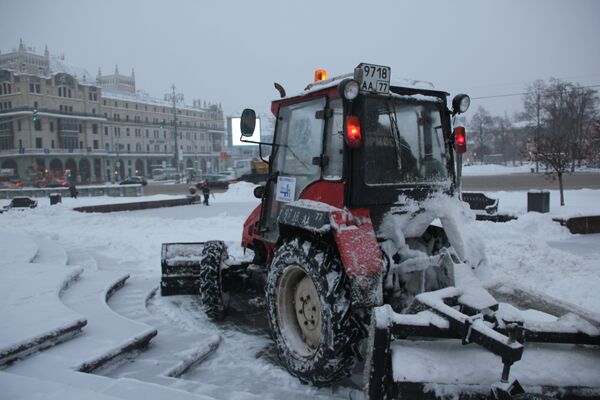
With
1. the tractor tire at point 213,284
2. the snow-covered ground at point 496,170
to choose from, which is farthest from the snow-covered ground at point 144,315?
the snow-covered ground at point 496,170

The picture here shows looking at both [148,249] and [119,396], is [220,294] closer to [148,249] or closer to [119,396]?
[119,396]

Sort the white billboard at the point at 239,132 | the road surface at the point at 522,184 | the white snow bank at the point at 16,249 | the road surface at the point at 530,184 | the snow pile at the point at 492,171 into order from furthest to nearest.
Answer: the snow pile at the point at 492,171
the road surface at the point at 522,184
the road surface at the point at 530,184
the white snow bank at the point at 16,249
the white billboard at the point at 239,132

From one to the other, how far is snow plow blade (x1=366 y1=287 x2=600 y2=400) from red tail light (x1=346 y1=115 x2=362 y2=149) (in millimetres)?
1336

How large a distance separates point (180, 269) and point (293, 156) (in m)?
2.73

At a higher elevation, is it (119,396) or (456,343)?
(456,343)

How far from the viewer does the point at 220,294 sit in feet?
17.2

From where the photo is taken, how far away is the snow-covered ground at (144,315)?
3.57 metres

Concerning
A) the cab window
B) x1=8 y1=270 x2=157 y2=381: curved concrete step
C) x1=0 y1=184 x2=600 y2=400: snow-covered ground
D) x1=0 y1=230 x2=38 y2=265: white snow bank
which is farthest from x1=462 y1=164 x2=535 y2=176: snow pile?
x1=8 y1=270 x2=157 y2=381: curved concrete step

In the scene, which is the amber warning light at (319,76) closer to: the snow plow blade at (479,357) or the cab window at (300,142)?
the cab window at (300,142)

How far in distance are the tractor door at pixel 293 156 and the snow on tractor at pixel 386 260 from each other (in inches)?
0.6

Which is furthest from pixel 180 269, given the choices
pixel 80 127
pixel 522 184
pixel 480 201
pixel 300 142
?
pixel 80 127

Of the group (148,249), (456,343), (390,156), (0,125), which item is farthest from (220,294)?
(0,125)

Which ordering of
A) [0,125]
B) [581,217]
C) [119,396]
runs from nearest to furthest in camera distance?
[119,396] < [581,217] < [0,125]

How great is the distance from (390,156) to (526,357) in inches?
73.1
